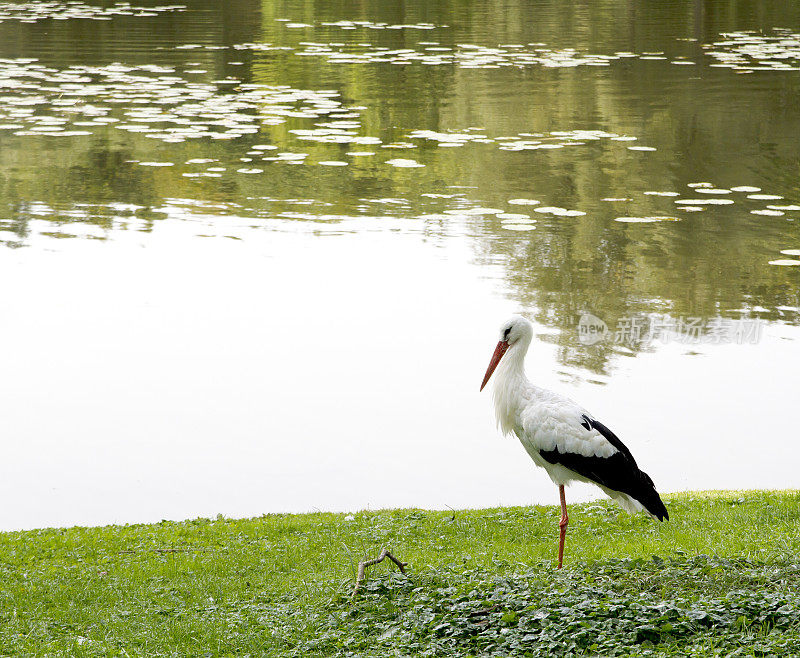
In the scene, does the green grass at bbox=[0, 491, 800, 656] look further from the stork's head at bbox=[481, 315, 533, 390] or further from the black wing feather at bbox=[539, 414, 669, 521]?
the stork's head at bbox=[481, 315, 533, 390]

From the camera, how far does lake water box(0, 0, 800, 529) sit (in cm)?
802

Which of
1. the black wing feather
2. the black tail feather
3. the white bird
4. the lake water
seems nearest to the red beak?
the white bird

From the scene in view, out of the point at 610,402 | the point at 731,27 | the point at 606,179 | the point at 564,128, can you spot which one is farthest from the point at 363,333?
the point at 731,27

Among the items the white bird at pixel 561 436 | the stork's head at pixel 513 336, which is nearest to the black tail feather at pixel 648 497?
the white bird at pixel 561 436

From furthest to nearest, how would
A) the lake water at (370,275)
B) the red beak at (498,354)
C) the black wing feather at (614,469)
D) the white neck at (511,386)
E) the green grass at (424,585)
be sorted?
1. the lake water at (370,275)
2. the red beak at (498,354)
3. the white neck at (511,386)
4. the black wing feather at (614,469)
5. the green grass at (424,585)

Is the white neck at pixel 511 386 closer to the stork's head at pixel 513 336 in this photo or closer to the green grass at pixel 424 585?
the stork's head at pixel 513 336

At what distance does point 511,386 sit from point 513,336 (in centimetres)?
30

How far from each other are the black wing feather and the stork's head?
22.6 inches

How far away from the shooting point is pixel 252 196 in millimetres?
14766

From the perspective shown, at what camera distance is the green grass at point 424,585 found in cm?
467

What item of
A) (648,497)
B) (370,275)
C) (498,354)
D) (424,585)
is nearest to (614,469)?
(648,497)

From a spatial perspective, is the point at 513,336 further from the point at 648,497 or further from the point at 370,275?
the point at 370,275

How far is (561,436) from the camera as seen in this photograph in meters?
5.95

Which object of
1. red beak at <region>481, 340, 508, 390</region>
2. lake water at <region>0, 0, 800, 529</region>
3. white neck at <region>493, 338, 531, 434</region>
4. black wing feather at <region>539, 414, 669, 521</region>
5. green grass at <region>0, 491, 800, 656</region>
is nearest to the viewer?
green grass at <region>0, 491, 800, 656</region>
